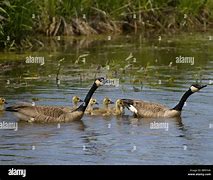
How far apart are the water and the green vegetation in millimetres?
680

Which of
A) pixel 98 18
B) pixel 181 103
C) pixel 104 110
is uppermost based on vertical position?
pixel 98 18

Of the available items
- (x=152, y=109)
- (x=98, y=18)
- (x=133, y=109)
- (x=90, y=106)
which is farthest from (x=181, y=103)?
(x=98, y=18)

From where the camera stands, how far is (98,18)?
102ft

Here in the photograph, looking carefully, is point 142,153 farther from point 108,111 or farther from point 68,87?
point 68,87

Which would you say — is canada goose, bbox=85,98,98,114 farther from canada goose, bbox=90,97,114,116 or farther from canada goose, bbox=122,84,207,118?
canada goose, bbox=122,84,207,118

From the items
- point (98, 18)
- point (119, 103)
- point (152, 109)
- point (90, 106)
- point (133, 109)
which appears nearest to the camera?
point (152, 109)

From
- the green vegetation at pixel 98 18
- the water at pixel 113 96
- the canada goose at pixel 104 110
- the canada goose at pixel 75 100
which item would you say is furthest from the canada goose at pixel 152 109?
the green vegetation at pixel 98 18

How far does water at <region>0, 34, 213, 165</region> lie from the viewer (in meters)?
13.0

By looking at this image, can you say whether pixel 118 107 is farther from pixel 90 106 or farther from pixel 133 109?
pixel 90 106

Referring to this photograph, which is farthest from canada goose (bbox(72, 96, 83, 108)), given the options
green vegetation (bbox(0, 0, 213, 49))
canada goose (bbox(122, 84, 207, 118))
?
green vegetation (bbox(0, 0, 213, 49))

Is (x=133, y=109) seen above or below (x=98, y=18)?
below

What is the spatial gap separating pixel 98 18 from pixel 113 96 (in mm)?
13510

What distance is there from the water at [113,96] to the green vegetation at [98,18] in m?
0.68
